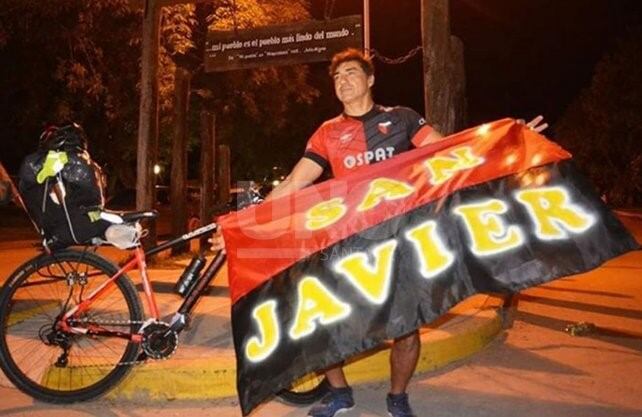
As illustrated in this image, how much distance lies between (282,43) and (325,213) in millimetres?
5420

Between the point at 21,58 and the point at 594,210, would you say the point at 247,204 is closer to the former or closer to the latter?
the point at 594,210

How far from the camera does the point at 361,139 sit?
4105 millimetres

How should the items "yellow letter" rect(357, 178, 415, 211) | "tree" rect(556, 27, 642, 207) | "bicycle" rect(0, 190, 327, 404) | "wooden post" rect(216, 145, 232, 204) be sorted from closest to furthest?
"yellow letter" rect(357, 178, 415, 211) < "bicycle" rect(0, 190, 327, 404) < "wooden post" rect(216, 145, 232, 204) < "tree" rect(556, 27, 642, 207)

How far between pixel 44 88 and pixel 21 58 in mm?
1089

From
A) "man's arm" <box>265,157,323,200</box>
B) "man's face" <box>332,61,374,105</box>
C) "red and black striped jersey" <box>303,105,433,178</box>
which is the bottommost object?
"man's arm" <box>265,157,323,200</box>

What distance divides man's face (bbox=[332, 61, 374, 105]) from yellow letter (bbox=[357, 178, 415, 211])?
0.52m

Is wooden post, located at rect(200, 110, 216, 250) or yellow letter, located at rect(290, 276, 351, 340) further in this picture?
wooden post, located at rect(200, 110, 216, 250)

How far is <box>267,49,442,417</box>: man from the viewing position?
4039mm

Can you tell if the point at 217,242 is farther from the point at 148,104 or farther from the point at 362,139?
the point at 148,104

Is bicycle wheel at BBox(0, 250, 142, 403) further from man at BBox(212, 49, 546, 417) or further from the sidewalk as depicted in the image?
man at BBox(212, 49, 546, 417)

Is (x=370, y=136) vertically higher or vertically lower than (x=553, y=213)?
higher

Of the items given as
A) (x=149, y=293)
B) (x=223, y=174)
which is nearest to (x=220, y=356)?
(x=149, y=293)

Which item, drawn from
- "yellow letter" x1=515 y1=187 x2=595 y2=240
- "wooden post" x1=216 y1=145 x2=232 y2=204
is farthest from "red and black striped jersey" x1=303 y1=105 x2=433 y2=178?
"wooden post" x1=216 y1=145 x2=232 y2=204

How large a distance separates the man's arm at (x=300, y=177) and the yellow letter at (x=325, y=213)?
268 mm
